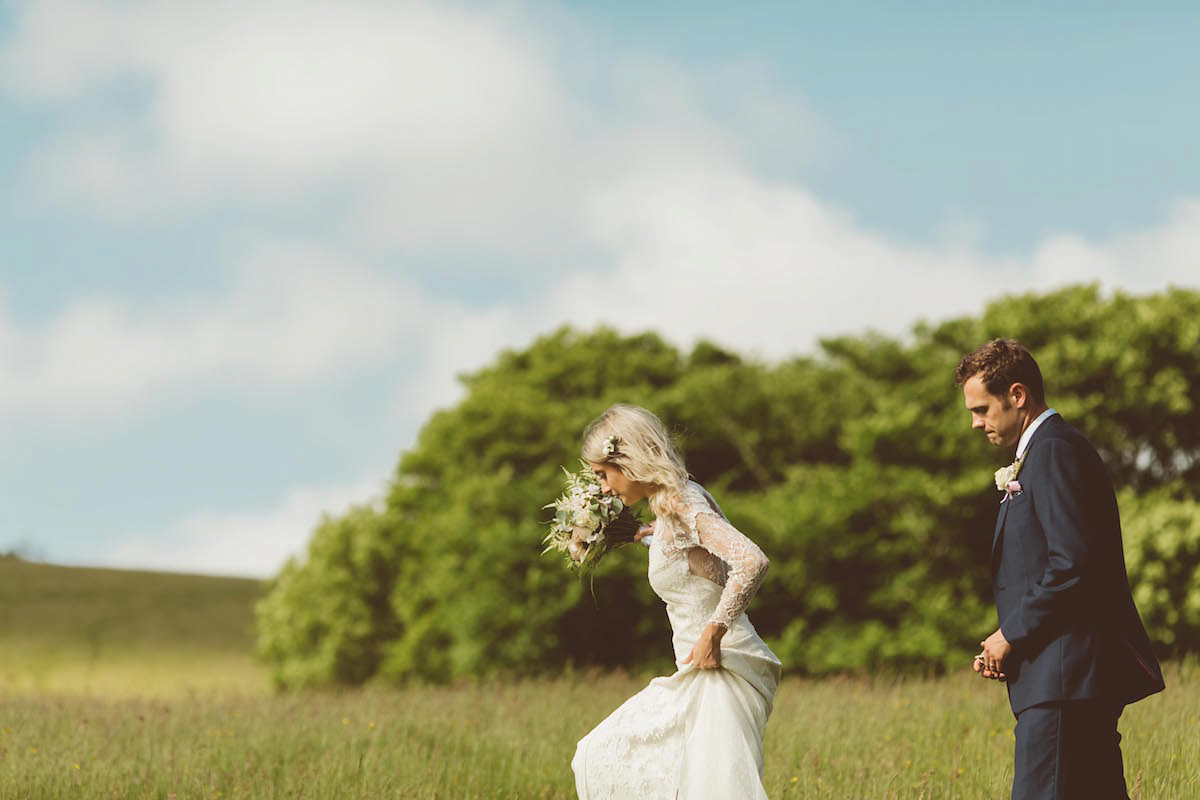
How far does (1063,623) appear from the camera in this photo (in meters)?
4.40

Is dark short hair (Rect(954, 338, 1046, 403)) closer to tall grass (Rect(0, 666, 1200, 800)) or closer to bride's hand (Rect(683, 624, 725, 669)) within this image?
bride's hand (Rect(683, 624, 725, 669))

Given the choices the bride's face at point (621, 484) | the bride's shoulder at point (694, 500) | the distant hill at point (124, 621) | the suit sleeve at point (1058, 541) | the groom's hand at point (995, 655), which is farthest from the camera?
the distant hill at point (124, 621)

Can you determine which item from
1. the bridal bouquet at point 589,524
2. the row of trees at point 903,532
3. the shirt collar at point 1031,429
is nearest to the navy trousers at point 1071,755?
the shirt collar at point 1031,429

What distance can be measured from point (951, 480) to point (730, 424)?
1099cm

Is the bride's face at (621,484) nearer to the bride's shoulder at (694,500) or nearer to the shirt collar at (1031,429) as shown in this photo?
the bride's shoulder at (694,500)

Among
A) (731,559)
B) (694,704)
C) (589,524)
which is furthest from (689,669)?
(589,524)

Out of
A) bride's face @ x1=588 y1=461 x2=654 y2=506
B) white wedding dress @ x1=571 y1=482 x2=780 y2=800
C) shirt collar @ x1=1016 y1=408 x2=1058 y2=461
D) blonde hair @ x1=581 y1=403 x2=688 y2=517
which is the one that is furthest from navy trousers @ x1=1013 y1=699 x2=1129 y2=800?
bride's face @ x1=588 y1=461 x2=654 y2=506

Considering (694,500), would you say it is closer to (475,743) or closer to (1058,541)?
(1058,541)

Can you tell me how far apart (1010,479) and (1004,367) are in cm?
47

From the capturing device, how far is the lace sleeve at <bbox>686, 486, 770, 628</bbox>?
4.99 meters

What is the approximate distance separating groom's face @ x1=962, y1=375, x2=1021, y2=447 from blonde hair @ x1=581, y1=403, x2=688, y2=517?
1356 millimetres

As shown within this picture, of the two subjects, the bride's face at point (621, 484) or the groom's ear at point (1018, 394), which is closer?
the groom's ear at point (1018, 394)

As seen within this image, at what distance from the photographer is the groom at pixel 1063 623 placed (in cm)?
436

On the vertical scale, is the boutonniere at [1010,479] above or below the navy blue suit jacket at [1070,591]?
above
